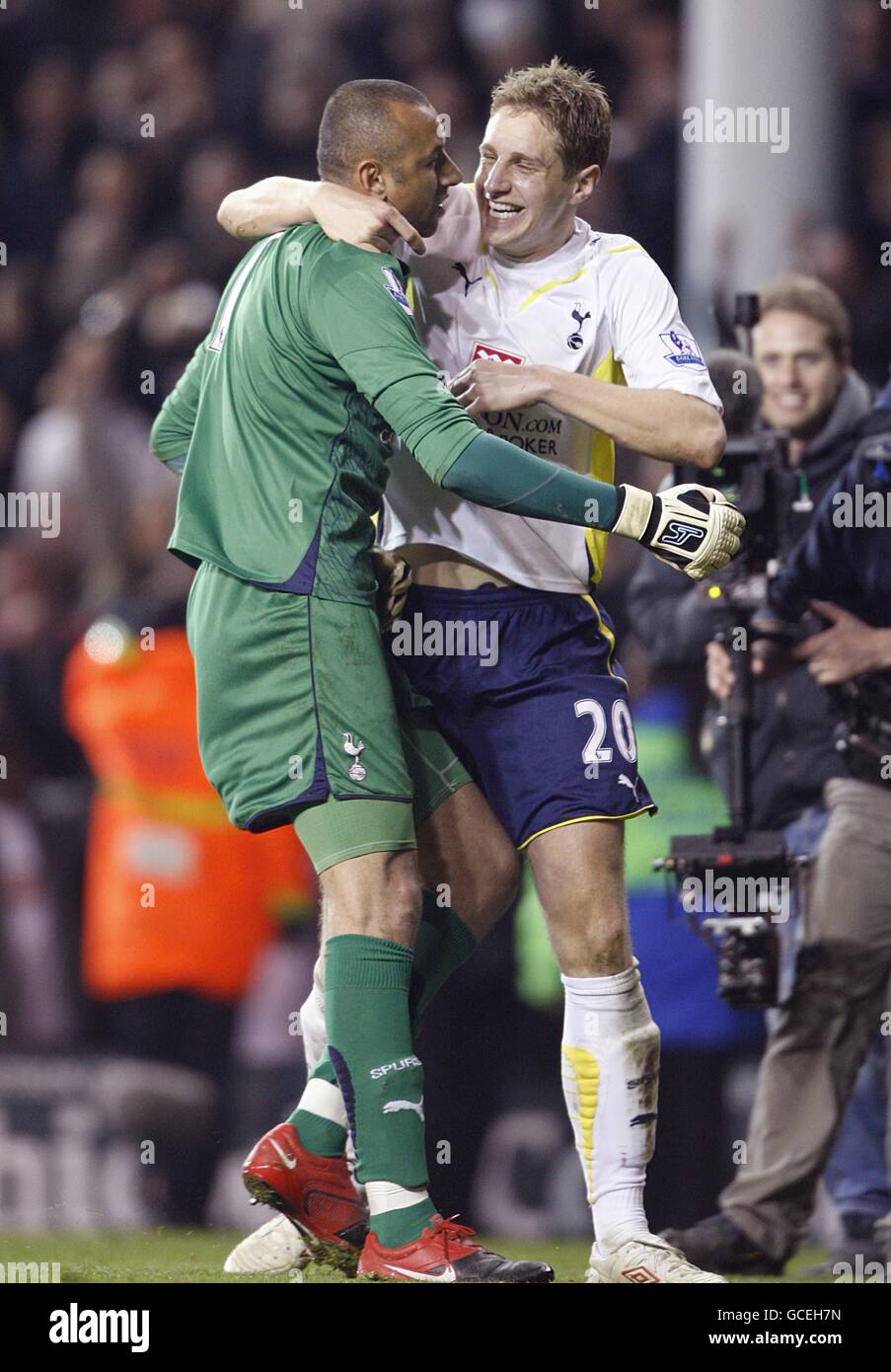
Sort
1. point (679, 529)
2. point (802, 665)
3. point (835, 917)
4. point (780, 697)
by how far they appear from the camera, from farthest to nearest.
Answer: point (780, 697)
point (802, 665)
point (835, 917)
point (679, 529)

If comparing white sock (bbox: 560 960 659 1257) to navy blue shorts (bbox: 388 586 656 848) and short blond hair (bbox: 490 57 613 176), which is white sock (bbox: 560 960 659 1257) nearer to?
navy blue shorts (bbox: 388 586 656 848)

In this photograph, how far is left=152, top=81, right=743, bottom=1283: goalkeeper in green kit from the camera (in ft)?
10.0

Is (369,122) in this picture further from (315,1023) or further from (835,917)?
(835,917)

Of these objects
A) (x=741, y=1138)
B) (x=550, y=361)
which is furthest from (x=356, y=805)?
(x=741, y=1138)

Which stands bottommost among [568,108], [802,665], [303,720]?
[303,720]

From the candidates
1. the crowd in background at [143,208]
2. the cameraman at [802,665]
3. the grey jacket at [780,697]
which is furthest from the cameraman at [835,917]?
the crowd in background at [143,208]

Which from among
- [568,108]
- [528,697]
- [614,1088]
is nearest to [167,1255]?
[614,1088]

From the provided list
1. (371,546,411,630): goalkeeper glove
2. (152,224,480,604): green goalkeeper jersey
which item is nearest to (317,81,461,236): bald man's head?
(152,224,480,604): green goalkeeper jersey

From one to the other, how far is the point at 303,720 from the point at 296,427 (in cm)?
50

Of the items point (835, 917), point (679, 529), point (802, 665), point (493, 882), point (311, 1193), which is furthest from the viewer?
point (802, 665)

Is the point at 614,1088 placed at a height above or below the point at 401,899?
below

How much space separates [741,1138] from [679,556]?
2.53 m

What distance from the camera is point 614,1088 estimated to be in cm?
329

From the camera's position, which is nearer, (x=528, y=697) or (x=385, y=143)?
(x=385, y=143)
